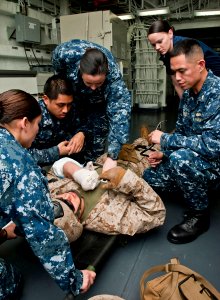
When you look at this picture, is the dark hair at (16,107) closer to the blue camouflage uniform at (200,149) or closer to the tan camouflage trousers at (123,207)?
the tan camouflage trousers at (123,207)

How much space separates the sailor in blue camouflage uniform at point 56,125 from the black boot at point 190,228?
1.05 meters

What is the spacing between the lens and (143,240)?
68.2 inches

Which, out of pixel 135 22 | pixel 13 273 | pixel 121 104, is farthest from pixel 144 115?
pixel 13 273

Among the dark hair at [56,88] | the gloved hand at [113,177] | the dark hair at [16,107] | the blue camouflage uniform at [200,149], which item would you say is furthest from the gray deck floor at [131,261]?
the dark hair at [56,88]

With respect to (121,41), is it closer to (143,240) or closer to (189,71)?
(189,71)

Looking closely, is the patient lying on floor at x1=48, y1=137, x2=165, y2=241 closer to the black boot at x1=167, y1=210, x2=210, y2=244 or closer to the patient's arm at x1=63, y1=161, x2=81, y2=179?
the patient's arm at x1=63, y1=161, x2=81, y2=179

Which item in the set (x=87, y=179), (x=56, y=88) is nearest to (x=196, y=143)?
(x=87, y=179)

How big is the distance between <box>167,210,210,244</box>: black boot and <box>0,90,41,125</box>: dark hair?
121cm

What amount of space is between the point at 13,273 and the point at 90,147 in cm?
164

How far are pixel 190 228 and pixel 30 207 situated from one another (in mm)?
1205

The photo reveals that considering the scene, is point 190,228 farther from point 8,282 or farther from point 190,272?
point 8,282

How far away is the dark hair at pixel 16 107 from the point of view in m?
0.97

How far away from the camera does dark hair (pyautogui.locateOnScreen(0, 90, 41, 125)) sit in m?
0.97

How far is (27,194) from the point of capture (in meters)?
0.91
